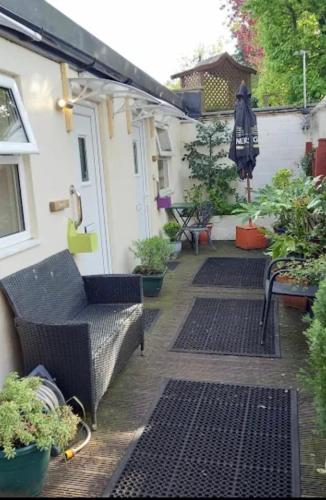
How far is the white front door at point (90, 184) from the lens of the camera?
15.3 feet

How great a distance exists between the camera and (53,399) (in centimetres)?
274

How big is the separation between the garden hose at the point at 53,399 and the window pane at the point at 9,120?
5.64 feet

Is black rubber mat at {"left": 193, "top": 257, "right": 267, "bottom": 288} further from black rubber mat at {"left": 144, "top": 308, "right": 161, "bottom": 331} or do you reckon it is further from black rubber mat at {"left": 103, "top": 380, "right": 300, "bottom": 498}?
black rubber mat at {"left": 103, "top": 380, "right": 300, "bottom": 498}

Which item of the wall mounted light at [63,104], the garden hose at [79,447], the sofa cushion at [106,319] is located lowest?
the garden hose at [79,447]

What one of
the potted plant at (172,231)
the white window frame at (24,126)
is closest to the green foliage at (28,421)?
the white window frame at (24,126)

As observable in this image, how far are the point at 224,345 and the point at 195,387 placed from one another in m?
0.82

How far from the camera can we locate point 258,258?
7449mm

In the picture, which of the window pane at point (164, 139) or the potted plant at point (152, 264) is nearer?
the potted plant at point (152, 264)

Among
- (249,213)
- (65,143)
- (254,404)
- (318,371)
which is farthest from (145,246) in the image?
(318,371)

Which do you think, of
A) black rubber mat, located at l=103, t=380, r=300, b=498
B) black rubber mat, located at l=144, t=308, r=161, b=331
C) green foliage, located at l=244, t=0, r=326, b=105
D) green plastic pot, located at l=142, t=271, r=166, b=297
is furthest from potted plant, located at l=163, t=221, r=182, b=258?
green foliage, located at l=244, t=0, r=326, b=105

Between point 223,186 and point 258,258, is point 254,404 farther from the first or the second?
point 223,186

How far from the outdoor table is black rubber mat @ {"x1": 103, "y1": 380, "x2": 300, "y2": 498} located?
196 inches

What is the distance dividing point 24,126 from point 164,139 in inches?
206

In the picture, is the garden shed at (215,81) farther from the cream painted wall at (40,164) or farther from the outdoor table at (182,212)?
the cream painted wall at (40,164)
